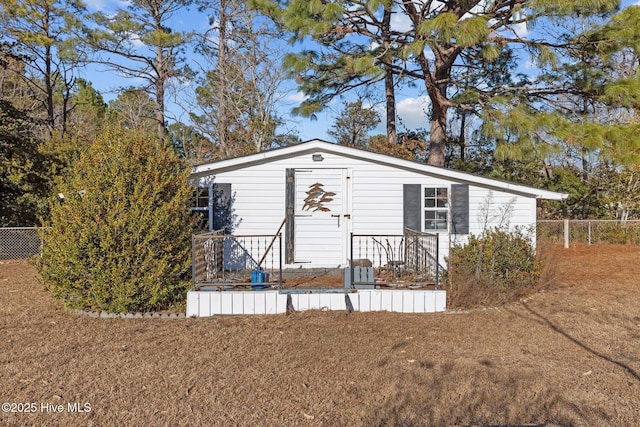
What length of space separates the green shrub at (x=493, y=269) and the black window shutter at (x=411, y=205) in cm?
87

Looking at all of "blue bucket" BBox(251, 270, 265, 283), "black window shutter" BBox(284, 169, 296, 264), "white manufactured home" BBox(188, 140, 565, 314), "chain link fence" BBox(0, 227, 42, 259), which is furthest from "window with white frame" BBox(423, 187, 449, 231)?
"chain link fence" BBox(0, 227, 42, 259)

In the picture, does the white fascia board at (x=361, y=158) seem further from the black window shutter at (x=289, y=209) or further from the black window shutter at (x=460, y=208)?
the black window shutter at (x=289, y=209)

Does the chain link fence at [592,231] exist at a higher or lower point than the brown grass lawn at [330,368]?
higher

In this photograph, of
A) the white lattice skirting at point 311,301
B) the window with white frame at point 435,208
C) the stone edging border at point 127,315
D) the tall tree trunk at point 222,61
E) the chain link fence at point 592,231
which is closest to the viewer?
the stone edging border at point 127,315

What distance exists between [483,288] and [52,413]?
5942 mm

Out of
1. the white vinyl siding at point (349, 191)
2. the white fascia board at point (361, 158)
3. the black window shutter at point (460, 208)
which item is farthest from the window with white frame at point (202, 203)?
the black window shutter at point (460, 208)

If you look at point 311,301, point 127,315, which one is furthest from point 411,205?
point 127,315

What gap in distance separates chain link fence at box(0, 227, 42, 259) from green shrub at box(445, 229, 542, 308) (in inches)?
405

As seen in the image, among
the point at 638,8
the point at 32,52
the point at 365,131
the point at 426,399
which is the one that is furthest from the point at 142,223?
the point at 365,131

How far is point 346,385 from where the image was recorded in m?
3.98

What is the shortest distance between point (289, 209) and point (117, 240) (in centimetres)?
343

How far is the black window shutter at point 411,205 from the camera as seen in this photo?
895 centimetres

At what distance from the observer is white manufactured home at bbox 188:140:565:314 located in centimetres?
898

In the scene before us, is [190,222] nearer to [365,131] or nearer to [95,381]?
[95,381]
